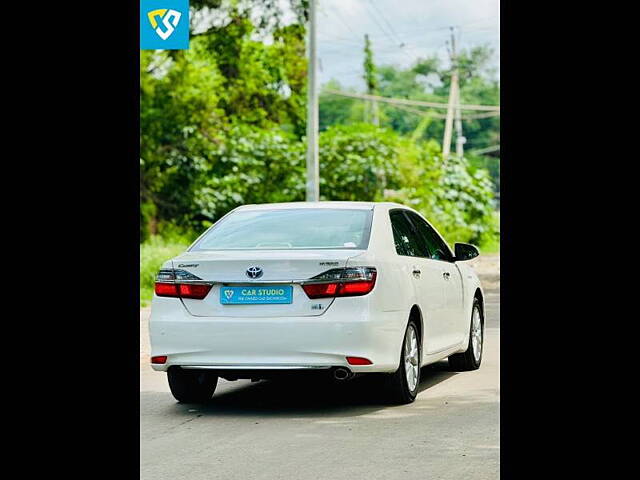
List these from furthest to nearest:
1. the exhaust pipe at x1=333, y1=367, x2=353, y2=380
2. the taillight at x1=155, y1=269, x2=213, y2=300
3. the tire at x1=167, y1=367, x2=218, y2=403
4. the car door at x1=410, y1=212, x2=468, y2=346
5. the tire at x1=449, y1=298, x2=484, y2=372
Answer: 1. the tire at x1=449, y1=298, x2=484, y2=372
2. the car door at x1=410, y1=212, x2=468, y2=346
3. the tire at x1=167, y1=367, x2=218, y2=403
4. the taillight at x1=155, y1=269, x2=213, y2=300
5. the exhaust pipe at x1=333, y1=367, x2=353, y2=380

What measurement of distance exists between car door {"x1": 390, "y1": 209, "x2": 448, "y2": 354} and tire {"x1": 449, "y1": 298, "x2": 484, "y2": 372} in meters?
1.11

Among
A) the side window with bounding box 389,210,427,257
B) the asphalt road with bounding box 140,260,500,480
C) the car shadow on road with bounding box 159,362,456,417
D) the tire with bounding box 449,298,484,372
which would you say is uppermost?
the side window with bounding box 389,210,427,257

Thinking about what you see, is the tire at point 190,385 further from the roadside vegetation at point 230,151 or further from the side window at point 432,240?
the roadside vegetation at point 230,151

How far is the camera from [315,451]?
7.34 meters

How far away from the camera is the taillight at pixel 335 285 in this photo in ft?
28.1

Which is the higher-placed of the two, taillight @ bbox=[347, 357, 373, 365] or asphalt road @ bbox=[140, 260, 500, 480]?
taillight @ bbox=[347, 357, 373, 365]

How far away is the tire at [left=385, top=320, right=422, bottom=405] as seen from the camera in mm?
9094

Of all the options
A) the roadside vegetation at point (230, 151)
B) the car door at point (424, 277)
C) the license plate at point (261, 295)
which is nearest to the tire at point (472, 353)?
the car door at point (424, 277)

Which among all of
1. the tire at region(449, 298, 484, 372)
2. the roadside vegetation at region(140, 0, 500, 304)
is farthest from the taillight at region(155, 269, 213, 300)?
the roadside vegetation at region(140, 0, 500, 304)

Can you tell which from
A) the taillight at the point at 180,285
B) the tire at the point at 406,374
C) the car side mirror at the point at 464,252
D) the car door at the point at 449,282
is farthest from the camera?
the car side mirror at the point at 464,252

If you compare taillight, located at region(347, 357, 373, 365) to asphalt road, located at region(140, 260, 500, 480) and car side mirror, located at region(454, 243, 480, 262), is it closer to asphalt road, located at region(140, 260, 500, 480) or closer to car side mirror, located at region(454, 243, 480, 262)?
asphalt road, located at region(140, 260, 500, 480)

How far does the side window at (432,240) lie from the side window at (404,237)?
0.77 ft
